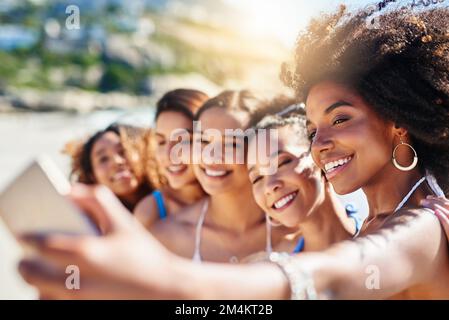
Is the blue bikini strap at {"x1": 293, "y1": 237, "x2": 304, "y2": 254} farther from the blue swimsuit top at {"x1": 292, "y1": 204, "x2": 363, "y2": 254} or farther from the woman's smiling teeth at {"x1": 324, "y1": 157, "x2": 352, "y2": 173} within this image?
the woman's smiling teeth at {"x1": 324, "y1": 157, "x2": 352, "y2": 173}

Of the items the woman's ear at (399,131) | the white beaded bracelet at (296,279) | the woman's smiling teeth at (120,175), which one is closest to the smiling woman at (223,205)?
the woman's smiling teeth at (120,175)

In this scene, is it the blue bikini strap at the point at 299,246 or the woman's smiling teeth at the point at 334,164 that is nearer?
the woman's smiling teeth at the point at 334,164

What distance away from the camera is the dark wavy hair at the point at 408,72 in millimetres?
1914

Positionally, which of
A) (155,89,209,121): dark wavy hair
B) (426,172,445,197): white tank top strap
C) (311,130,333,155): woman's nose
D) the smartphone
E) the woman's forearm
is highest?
(155,89,209,121): dark wavy hair

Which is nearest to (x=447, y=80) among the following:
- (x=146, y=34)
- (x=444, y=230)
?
(x=444, y=230)

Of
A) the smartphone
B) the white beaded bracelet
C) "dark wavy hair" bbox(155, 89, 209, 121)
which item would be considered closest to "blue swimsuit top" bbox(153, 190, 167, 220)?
"dark wavy hair" bbox(155, 89, 209, 121)

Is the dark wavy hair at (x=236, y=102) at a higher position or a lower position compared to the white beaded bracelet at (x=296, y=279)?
higher

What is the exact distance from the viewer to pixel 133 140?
12.4ft

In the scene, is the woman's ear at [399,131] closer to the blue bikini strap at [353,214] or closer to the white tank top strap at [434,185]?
the white tank top strap at [434,185]

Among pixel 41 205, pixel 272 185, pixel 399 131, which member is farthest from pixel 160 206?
pixel 41 205

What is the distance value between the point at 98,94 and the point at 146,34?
42.5 feet

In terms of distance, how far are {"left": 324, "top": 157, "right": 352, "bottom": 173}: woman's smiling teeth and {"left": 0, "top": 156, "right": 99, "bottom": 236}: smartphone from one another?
1.19m

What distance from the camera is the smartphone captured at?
2.74 feet
